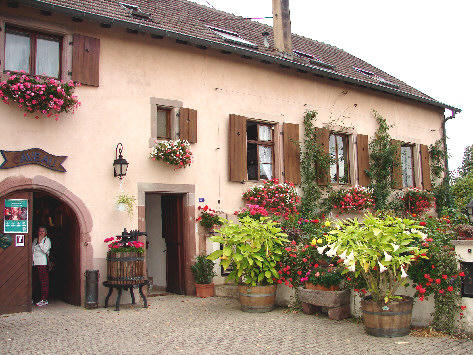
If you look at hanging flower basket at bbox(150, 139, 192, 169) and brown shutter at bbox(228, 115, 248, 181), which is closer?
hanging flower basket at bbox(150, 139, 192, 169)

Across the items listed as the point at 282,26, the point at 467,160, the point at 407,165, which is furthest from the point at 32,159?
the point at 467,160

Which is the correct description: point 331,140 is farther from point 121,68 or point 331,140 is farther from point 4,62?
point 4,62

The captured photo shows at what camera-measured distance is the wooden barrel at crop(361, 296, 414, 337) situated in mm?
5945

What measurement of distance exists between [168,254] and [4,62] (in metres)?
4.76

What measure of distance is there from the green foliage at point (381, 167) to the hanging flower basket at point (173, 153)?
18.4 feet

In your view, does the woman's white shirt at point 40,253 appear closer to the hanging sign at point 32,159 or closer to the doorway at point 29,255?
the doorway at point 29,255

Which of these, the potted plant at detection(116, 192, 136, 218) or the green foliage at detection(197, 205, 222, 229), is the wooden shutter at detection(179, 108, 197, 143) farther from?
the potted plant at detection(116, 192, 136, 218)

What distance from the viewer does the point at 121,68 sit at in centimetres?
920

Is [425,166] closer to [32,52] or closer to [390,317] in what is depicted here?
[390,317]

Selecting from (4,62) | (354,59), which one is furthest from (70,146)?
(354,59)

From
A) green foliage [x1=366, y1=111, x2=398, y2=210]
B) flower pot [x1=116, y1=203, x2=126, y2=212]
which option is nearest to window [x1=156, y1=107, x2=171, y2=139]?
flower pot [x1=116, y1=203, x2=126, y2=212]

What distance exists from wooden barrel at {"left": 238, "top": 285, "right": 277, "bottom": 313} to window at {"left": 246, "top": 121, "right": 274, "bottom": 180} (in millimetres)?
3686

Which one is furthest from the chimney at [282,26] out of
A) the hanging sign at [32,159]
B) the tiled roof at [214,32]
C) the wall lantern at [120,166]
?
the hanging sign at [32,159]

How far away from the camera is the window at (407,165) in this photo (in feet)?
47.2
